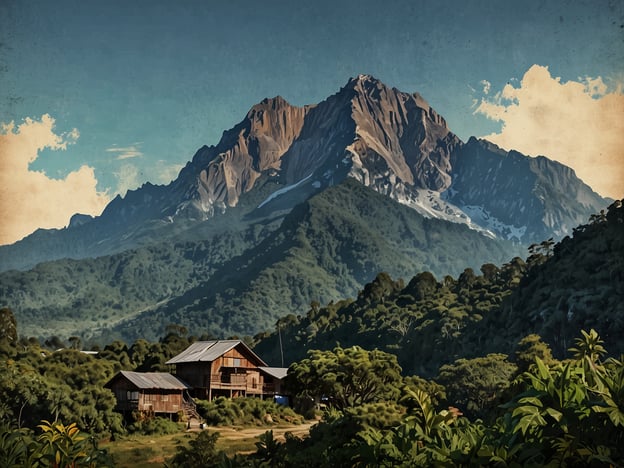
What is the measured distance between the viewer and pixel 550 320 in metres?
108

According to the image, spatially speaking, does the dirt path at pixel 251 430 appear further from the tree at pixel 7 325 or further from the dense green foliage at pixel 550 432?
the tree at pixel 7 325

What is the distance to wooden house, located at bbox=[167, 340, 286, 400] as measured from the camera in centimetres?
9444

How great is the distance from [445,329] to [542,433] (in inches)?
4650

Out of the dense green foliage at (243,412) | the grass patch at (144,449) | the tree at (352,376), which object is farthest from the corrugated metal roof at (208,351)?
the tree at (352,376)

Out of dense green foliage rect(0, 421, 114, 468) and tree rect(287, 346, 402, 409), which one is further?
tree rect(287, 346, 402, 409)

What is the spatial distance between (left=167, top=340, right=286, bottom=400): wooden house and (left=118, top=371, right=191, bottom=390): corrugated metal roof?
3.36 metres

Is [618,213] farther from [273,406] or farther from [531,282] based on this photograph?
[273,406]

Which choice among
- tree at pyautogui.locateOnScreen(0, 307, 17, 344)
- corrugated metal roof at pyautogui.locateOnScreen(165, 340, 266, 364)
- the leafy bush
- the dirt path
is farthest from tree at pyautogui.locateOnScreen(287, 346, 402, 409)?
tree at pyautogui.locateOnScreen(0, 307, 17, 344)

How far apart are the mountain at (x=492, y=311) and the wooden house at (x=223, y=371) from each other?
3854 cm

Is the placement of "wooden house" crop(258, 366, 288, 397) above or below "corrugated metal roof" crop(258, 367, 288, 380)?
below

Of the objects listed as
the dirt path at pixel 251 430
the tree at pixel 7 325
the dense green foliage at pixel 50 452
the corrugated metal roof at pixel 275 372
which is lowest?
the dirt path at pixel 251 430

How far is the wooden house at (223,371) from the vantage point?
94.4 meters

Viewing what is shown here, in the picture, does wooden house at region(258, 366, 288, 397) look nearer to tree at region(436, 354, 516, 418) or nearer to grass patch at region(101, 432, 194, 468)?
tree at region(436, 354, 516, 418)

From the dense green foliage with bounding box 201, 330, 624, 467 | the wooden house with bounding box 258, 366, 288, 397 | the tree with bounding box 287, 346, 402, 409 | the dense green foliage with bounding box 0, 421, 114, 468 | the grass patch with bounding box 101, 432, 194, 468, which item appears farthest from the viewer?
the wooden house with bounding box 258, 366, 288, 397
